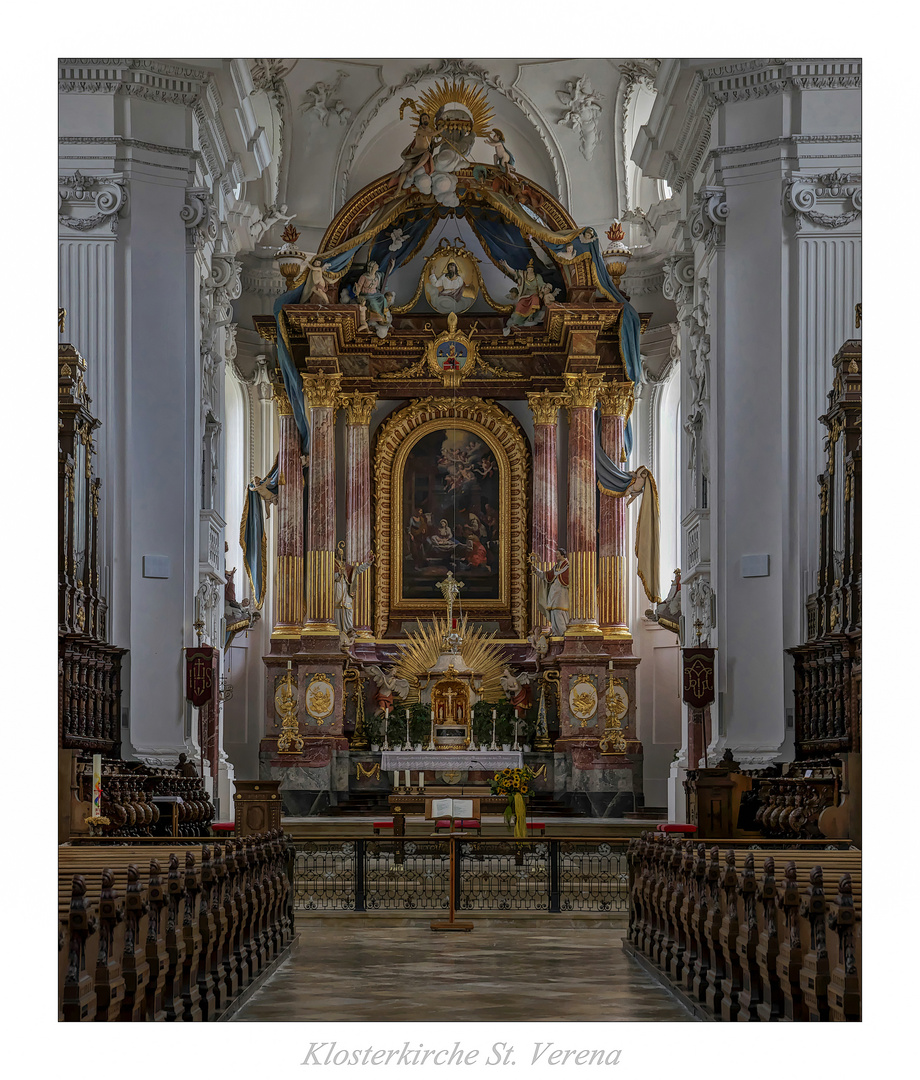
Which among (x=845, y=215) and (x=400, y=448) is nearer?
(x=845, y=215)

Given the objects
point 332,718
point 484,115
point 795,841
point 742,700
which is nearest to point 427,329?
point 484,115

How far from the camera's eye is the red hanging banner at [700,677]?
12.6 meters

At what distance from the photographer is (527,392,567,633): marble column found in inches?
713

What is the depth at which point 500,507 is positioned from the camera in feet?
61.0

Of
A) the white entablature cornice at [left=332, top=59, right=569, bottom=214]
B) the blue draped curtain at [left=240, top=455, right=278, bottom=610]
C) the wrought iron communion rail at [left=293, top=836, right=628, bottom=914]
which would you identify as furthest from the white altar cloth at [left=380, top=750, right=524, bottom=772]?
the white entablature cornice at [left=332, top=59, right=569, bottom=214]

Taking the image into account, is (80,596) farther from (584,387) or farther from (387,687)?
(584,387)

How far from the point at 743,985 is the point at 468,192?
1297 cm

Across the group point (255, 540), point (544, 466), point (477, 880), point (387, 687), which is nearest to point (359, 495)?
point (255, 540)

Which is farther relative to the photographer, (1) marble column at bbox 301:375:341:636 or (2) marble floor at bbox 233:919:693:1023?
(1) marble column at bbox 301:375:341:636

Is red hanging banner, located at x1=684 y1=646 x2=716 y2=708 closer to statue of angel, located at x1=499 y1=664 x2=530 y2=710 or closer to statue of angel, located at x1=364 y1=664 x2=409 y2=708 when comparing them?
statue of angel, located at x1=499 y1=664 x2=530 y2=710

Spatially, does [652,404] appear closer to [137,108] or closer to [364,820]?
[364,820]

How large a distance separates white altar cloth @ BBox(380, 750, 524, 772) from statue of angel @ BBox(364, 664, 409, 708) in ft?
4.92

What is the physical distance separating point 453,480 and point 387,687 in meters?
2.82

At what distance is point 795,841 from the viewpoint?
27.6 ft
